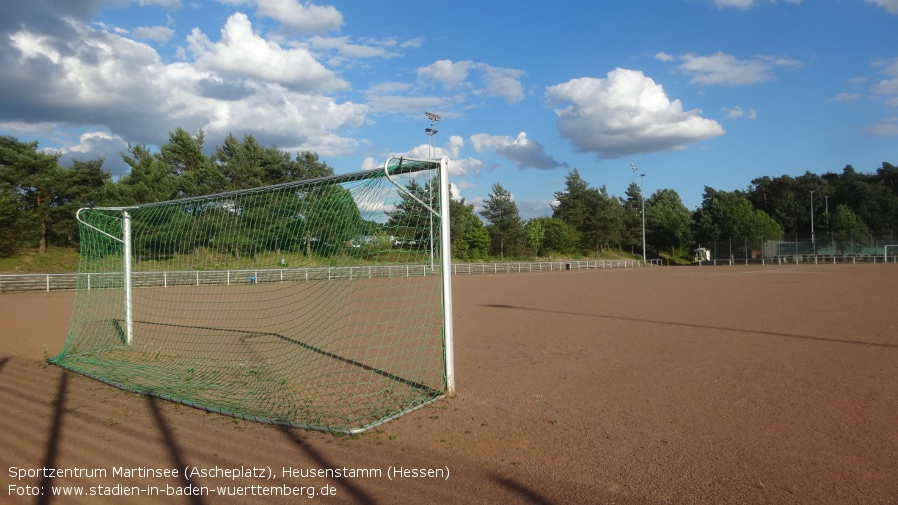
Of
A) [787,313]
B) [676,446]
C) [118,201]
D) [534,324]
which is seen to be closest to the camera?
[676,446]

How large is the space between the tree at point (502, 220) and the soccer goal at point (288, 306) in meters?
44.0

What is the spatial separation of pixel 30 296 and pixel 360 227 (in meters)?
19.9

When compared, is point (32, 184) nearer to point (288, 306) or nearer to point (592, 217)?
point (288, 306)

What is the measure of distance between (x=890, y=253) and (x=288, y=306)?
6516cm

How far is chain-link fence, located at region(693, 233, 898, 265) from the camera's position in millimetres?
56875

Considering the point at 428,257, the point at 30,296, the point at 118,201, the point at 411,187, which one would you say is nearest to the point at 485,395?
the point at 428,257

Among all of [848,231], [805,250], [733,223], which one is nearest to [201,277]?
[805,250]

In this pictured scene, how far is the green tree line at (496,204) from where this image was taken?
97.0ft

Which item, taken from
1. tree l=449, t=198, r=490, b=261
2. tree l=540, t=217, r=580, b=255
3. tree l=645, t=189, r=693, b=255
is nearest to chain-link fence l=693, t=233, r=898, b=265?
tree l=645, t=189, r=693, b=255

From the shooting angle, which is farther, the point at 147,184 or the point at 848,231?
the point at 848,231

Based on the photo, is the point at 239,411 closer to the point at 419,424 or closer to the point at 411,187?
the point at 419,424

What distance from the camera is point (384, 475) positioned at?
3.75 metres

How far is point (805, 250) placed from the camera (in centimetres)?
5897

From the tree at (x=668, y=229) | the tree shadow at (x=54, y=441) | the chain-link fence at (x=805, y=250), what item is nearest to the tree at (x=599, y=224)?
the tree at (x=668, y=229)
